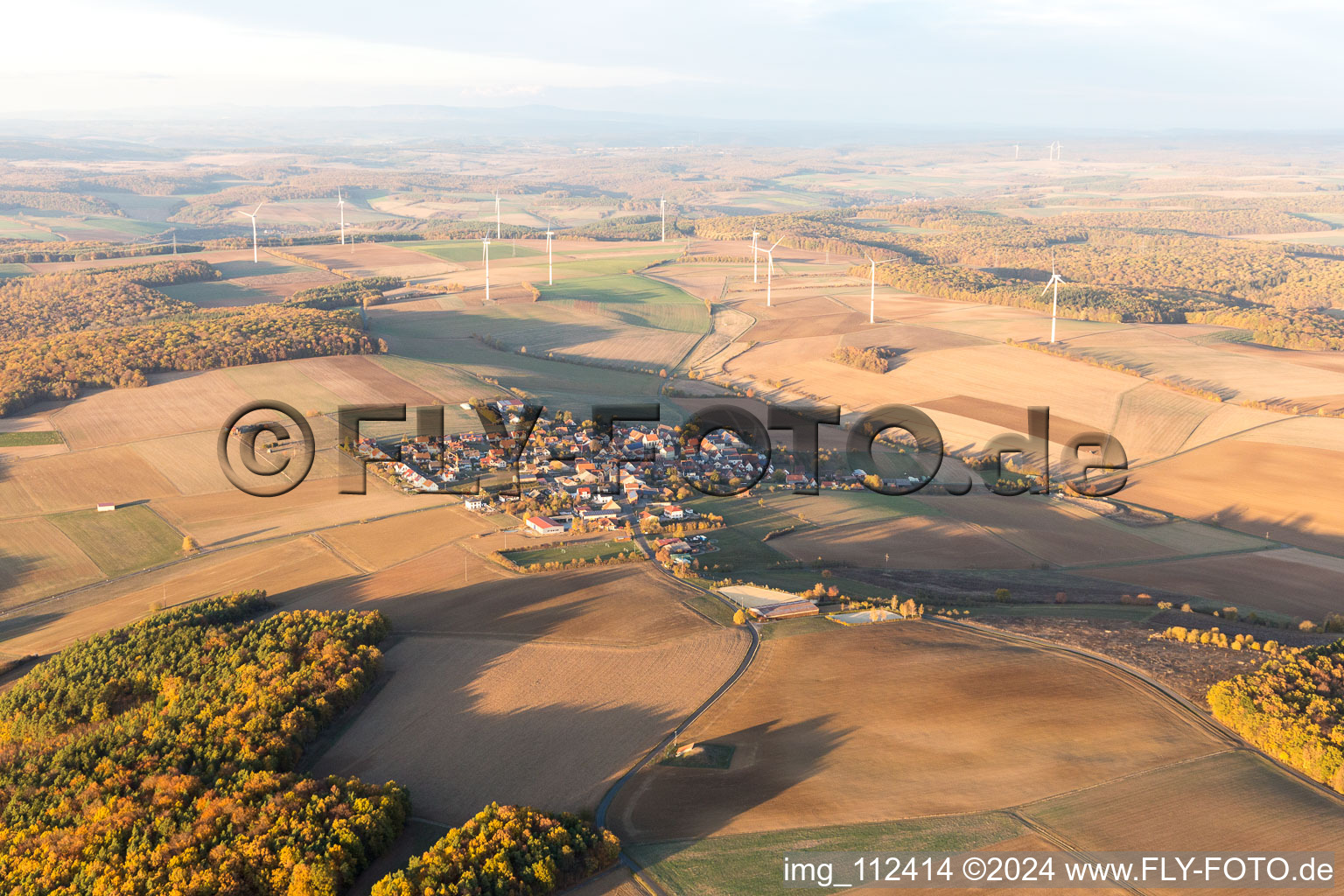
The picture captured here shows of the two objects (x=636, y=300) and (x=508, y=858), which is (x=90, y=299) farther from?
(x=508, y=858)

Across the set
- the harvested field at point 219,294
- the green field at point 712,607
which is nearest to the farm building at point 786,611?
the green field at point 712,607

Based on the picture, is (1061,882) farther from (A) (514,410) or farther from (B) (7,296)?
(B) (7,296)

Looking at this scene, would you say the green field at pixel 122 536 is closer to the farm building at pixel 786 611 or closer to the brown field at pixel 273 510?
the brown field at pixel 273 510

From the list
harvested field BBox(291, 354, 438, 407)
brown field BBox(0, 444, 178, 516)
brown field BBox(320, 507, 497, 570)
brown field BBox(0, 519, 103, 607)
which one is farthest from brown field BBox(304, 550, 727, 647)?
harvested field BBox(291, 354, 438, 407)

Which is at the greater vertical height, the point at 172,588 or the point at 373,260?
the point at 373,260

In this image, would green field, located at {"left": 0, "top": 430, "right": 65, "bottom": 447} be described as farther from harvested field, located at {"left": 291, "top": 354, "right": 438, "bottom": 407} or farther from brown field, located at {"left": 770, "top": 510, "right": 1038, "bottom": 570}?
brown field, located at {"left": 770, "top": 510, "right": 1038, "bottom": 570}

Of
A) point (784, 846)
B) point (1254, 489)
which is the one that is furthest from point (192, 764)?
point (1254, 489)
